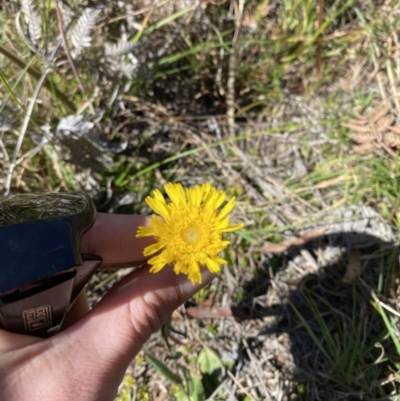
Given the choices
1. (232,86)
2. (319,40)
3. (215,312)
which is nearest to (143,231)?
(215,312)

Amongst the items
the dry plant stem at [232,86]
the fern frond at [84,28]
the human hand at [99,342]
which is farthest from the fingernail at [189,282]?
the dry plant stem at [232,86]

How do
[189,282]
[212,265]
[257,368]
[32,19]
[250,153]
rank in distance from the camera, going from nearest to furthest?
[212,265] < [189,282] < [32,19] < [257,368] < [250,153]

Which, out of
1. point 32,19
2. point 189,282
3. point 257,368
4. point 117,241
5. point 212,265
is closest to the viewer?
point 212,265

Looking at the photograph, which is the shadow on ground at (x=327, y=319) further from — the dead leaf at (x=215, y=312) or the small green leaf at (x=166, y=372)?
the small green leaf at (x=166, y=372)

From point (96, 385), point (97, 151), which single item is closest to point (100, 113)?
point (97, 151)

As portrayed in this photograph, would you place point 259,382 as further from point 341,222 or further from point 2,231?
point 2,231

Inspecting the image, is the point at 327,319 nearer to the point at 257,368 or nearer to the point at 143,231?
the point at 257,368

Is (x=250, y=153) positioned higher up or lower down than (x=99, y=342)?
higher up
